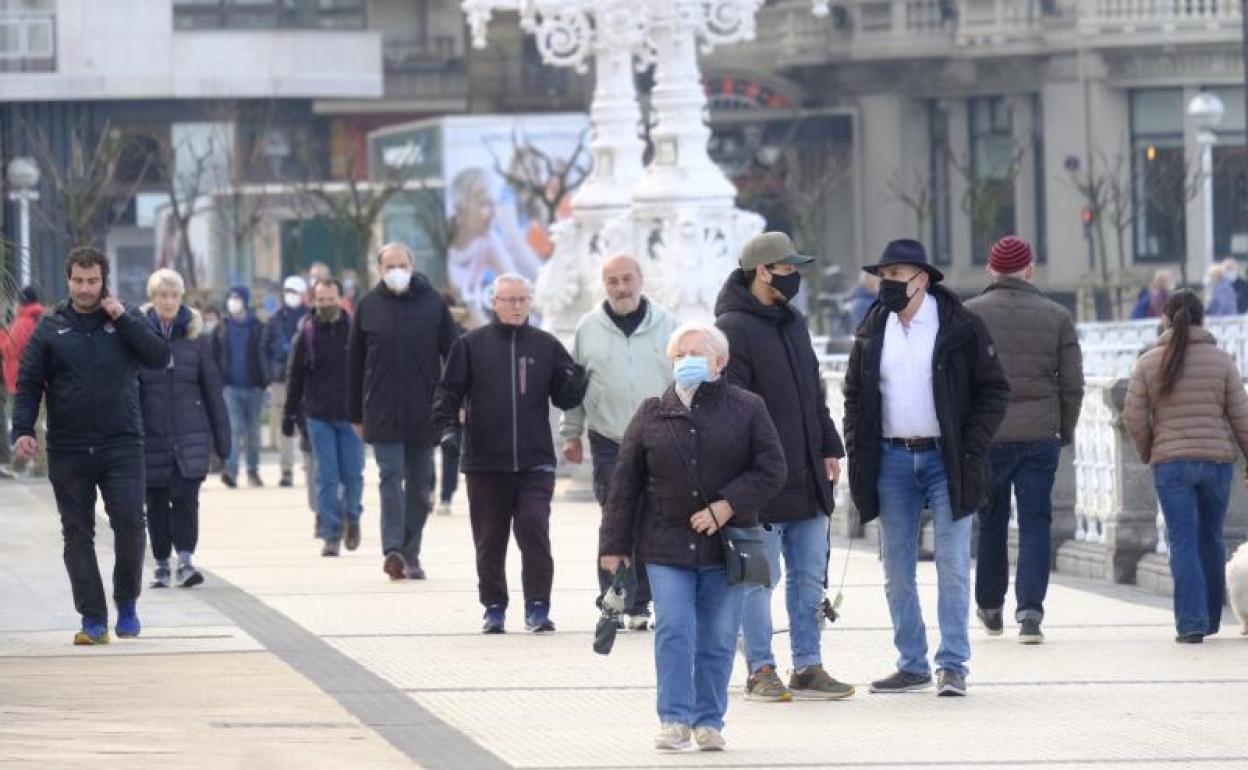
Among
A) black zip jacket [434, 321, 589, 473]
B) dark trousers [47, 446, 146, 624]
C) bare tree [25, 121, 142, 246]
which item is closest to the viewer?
dark trousers [47, 446, 146, 624]

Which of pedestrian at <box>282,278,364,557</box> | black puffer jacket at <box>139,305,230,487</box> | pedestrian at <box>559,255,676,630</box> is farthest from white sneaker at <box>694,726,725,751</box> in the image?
pedestrian at <box>282,278,364,557</box>

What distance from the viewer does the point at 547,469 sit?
1534 centimetres

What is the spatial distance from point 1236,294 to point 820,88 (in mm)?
23442

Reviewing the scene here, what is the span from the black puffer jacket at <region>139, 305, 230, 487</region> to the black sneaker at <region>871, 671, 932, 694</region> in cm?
555

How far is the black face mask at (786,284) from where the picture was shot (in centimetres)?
1234

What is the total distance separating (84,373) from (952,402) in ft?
13.7

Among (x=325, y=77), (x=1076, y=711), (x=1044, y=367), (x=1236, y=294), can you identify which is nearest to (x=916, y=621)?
(x=1076, y=711)

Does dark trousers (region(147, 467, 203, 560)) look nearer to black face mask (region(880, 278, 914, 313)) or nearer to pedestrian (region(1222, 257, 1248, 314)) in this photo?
black face mask (region(880, 278, 914, 313))

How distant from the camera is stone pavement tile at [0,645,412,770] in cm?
1084

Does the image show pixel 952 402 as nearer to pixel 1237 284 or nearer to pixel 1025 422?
pixel 1025 422

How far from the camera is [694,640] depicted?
11039 millimetres

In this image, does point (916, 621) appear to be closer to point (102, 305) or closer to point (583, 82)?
point (102, 305)

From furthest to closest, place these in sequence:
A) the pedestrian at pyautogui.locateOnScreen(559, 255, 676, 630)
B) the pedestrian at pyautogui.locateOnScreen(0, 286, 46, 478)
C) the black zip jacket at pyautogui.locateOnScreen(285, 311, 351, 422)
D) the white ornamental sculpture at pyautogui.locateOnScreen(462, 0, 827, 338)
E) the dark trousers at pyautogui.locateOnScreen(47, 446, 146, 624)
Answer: the white ornamental sculpture at pyautogui.locateOnScreen(462, 0, 827, 338)
the pedestrian at pyautogui.locateOnScreen(0, 286, 46, 478)
the black zip jacket at pyautogui.locateOnScreen(285, 311, 351, 422)
the pedestrian at pyautogui.locateOnScreen(559, 255, 676, 630)
the dark trousers at pyautogui.locateOnScreen(47, 446, 146, 624)

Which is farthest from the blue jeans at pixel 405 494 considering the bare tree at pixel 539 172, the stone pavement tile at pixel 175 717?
the bare tree at pixel 539 172
